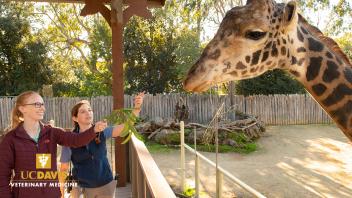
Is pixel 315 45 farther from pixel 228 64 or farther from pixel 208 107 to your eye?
pixel 208 107

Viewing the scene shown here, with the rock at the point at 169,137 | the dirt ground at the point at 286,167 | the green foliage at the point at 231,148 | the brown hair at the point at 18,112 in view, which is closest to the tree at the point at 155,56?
the rock at the point at 169,137

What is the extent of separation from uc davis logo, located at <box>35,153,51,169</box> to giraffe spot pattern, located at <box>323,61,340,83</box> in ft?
6.11

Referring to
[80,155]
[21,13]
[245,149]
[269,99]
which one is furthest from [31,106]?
[21,13]

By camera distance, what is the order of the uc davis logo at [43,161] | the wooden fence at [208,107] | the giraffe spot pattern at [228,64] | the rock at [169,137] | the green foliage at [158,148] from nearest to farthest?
the giraffe spot pattern at [228,64] < the uc davis logo at [43,161] < the green foliage at [158,148] < the rock at [169,137] < the wooden fence at [208,107]

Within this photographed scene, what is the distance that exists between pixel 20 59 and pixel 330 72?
65.1ft

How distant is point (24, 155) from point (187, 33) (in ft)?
63.3

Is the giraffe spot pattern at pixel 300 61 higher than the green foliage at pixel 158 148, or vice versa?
the giraffe spot pattern at pixel 300 61

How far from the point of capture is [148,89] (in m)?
19.8

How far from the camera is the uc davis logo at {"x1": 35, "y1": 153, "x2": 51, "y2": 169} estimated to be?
97.6 inches

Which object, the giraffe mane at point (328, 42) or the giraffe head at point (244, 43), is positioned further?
the giraffe mane at point (328, 42)

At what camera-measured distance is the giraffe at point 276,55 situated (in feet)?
6.46

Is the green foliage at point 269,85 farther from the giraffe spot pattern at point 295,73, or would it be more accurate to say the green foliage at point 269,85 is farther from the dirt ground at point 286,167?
the giraffe spot pattern at point 295,73

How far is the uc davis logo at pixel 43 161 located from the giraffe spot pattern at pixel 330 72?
6.11 feet

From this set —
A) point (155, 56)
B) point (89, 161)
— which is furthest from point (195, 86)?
point (155, 56)
